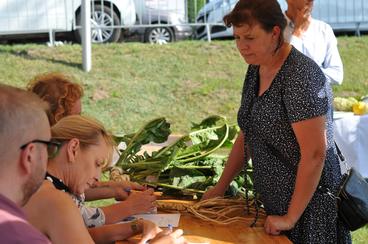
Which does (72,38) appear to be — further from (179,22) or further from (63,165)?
(63,165)

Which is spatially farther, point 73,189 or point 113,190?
point 113,190

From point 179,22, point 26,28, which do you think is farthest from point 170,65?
point 26,28

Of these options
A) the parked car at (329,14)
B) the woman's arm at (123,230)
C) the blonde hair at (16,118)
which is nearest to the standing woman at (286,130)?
the woman's arm at (123,230)

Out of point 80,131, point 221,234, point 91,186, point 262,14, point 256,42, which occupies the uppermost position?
point 262,14

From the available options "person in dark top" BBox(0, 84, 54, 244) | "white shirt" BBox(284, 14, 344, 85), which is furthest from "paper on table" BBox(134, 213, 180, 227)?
"white shirt" BBox(284, 14, 344, 85)

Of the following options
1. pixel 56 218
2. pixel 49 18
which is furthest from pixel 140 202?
pixel 49 18

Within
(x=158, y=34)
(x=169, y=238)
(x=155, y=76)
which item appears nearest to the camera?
(x=169, y=238)

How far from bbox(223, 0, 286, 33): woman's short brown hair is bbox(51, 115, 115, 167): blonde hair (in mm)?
681

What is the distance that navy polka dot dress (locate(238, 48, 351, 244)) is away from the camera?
9.11 ft

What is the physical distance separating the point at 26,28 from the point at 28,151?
954cm

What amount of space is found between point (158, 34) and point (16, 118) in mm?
10038

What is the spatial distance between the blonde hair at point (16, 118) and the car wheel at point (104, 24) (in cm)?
966

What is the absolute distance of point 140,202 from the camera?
301 centimetres

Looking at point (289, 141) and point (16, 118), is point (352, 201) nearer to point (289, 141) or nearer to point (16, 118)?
point (289, 141)
